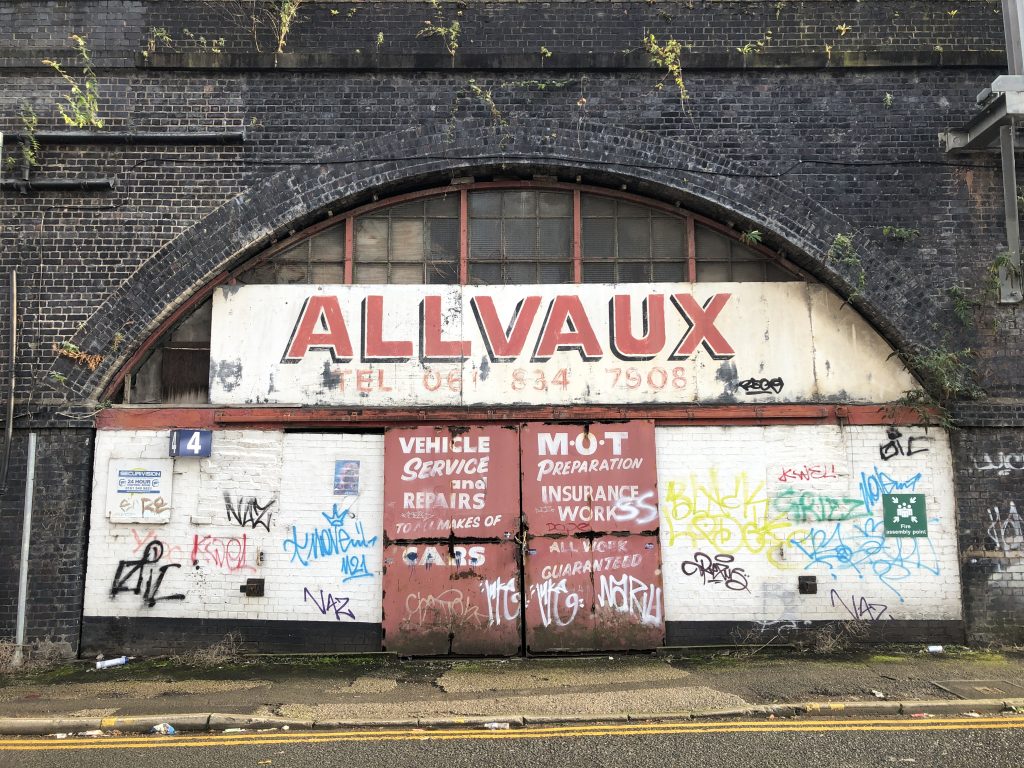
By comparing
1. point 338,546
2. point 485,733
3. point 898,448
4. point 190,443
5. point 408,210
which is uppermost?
point 408,210

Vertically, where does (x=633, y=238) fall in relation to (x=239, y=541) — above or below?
above

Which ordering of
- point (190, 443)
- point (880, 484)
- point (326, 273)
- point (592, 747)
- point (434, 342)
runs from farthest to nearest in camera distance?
1. point (326, 273)
2. point (434, 342)
3. point (880, 484)
4. point (190, 443)
5. point (592, 747)

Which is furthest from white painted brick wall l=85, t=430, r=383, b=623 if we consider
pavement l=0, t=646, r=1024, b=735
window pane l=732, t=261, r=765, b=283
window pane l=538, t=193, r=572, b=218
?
window pane l=732, t=261, r=765, b=283

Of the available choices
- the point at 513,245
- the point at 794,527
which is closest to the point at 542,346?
the point at 513,245

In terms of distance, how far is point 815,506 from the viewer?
8953mm

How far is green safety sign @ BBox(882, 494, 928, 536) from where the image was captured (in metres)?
8.89

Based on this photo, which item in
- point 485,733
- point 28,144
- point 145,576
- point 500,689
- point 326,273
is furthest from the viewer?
point 326,273

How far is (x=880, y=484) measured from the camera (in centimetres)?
897

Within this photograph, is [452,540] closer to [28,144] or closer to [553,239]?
[553,239]

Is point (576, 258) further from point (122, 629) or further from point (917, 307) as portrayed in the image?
point (122, 629)

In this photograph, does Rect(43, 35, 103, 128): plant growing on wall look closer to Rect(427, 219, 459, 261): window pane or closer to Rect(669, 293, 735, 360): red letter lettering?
Rect(427, 219, 459, 261): window pane

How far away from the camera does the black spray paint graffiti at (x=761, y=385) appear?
917cm

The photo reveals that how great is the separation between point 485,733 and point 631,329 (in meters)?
4.90

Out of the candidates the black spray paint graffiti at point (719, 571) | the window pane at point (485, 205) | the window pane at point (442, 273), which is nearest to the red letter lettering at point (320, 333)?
the window pane at point (442, 273)
